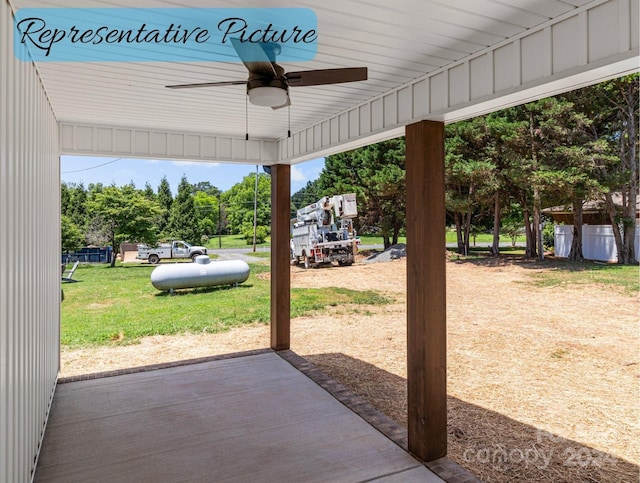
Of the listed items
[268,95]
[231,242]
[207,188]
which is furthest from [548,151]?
[207,188]

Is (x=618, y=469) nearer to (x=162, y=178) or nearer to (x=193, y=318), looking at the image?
(x=193, y=318)

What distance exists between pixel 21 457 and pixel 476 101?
317 cm

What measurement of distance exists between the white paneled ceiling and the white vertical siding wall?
36cm

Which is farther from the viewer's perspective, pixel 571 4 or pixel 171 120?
pixel 171 120

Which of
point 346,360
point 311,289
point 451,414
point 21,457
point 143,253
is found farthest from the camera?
point 143,253

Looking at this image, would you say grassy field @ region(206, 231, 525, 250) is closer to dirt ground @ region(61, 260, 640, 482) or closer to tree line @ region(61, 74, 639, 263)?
tree line @ region(61, 74, 639, 263)

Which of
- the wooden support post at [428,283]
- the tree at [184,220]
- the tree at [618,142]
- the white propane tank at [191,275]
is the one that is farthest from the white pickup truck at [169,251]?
the wooden support post at [428,283]

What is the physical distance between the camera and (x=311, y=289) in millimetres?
11961

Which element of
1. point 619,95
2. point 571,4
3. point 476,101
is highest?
point 619,95

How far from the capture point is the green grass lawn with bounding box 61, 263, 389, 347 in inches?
318

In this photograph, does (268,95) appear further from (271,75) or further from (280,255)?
(280,255)

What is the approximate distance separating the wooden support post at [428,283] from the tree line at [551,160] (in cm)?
1079

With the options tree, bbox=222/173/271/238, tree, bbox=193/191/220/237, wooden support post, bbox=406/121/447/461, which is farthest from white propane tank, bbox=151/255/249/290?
wooden support post, bbox=406/121/447/461

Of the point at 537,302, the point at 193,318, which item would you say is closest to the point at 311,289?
the point at 193,318
